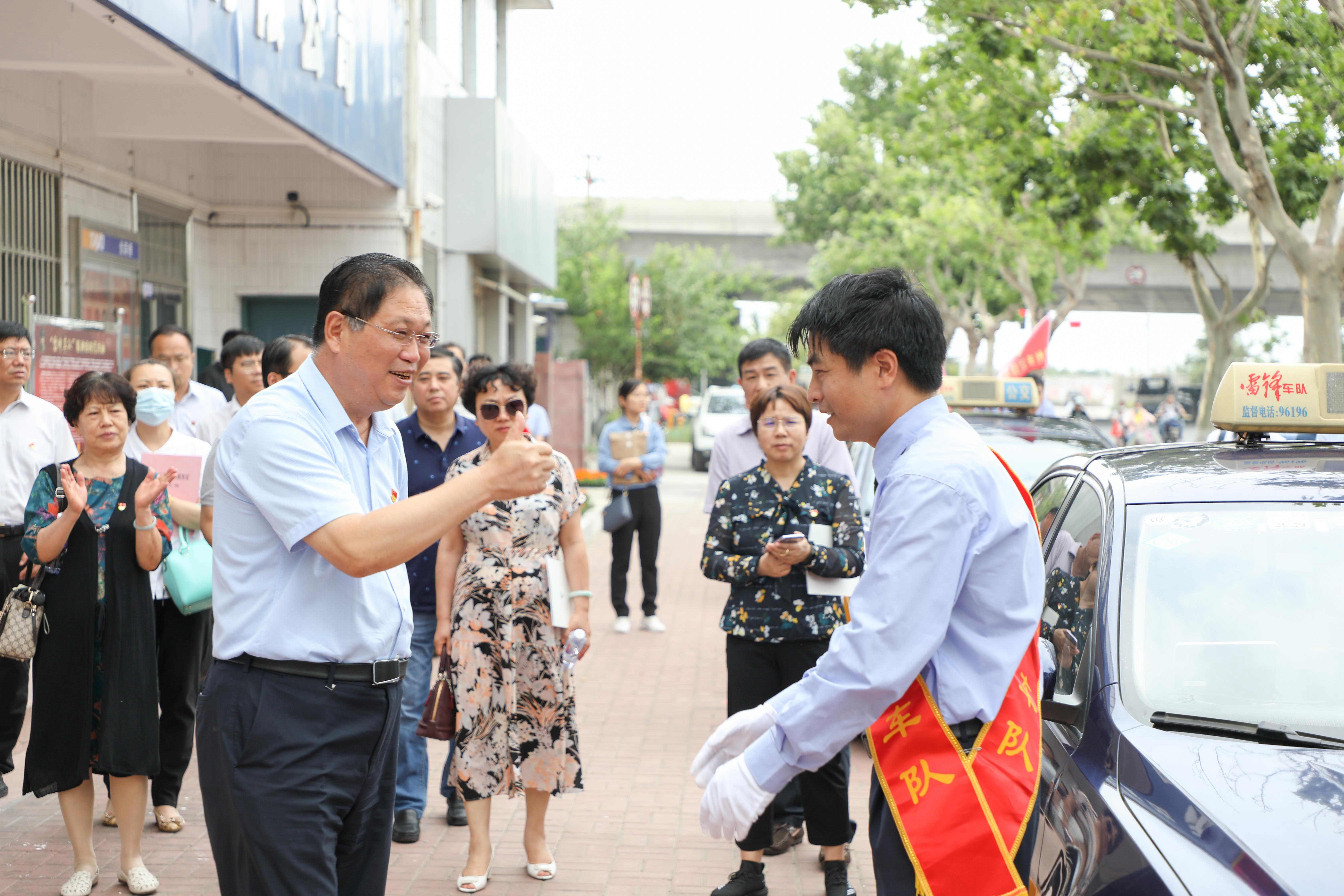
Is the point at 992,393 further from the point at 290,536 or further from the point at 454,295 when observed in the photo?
the point at 454,295

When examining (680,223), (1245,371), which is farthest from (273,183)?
(680,223)

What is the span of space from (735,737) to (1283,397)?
230 cm

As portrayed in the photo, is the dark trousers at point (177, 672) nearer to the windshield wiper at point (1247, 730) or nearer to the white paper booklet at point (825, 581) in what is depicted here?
the white paper booklet at point (825, 581)

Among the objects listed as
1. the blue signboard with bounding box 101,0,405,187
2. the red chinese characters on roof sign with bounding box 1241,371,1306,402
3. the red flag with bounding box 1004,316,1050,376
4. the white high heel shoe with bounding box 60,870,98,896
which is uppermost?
the blue signboard with bounding box 101,0,405,187

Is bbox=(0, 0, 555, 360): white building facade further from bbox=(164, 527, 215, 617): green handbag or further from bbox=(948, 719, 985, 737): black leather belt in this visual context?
bbox=(948, 719, 985, 737): black leather belt

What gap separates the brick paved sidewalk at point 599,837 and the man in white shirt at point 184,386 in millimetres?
1802

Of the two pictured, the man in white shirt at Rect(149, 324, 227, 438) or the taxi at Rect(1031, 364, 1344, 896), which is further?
the man in white shirt at Rect(149, 324, 227, 438)

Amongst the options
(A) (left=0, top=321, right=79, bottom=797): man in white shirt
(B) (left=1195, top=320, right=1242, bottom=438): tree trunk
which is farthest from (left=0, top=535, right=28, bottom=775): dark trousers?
(B) (left=1195, top=320, right=1242, bottom=438): tree trunk

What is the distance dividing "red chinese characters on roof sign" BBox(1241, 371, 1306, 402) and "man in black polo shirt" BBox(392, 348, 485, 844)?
2.92m

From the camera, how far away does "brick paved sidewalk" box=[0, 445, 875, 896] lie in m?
4.64

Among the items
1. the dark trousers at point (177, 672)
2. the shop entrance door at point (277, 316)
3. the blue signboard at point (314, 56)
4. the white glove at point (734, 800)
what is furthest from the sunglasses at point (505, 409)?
the shop entrance door at point (277, 316)

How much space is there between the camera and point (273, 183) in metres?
11.5

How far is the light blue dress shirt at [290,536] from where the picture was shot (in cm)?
240

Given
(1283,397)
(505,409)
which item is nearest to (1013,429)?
(1283,397)
